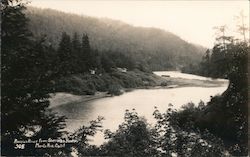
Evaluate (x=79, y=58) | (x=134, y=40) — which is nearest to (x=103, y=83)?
(x=134, y=40)

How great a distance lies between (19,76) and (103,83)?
2476 cm

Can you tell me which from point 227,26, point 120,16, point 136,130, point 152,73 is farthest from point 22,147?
point 152,73

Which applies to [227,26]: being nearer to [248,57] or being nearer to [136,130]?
[248,57]

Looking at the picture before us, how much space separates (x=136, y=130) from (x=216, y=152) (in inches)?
90.7

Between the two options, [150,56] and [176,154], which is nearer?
[176,154]

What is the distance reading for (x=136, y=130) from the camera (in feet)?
35.3

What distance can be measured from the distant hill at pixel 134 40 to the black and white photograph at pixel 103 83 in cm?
9

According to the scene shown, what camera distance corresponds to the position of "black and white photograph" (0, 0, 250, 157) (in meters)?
8.98

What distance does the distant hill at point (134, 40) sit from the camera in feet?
64.3

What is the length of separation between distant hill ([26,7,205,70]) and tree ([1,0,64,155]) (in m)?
7.70

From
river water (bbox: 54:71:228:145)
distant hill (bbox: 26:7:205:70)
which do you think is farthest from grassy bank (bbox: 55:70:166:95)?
distant hill (bbox: 26:7:205:70)

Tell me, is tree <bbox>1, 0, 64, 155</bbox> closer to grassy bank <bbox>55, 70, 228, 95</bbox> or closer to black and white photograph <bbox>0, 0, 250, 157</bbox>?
black and white photograph <bbox>0, 0, 250, 157</bbox>

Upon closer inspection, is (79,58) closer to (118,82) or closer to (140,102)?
(140,102)

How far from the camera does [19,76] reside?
9000 mm
